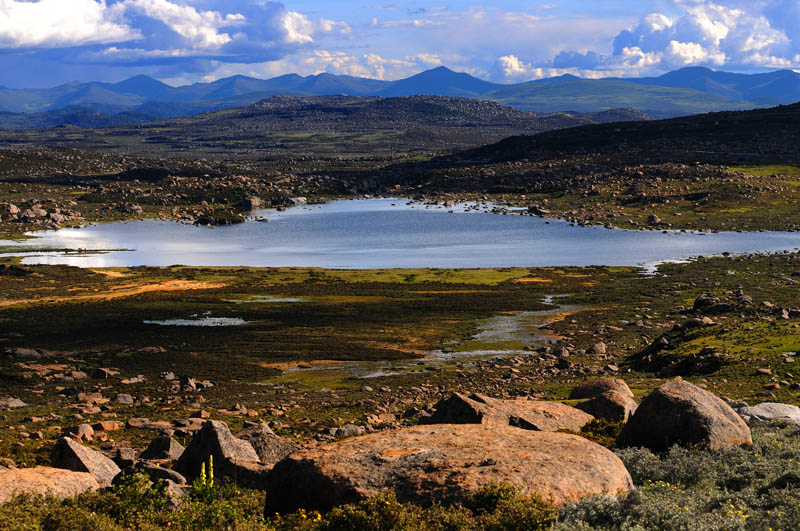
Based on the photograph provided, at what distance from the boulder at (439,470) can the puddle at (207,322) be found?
53500 millimetres

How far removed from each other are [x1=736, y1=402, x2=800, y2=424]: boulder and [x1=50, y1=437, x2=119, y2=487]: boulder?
A: 83.1ft

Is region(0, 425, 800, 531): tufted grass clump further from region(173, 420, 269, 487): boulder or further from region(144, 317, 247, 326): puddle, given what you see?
region(144, 317, 247, 326): puddle

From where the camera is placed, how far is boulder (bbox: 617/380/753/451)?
83.0 feet

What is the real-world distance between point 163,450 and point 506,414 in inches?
576

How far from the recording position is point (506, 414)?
29.8m

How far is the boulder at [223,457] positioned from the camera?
26.5 m

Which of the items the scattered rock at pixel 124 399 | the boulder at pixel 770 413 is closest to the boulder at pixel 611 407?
the boulder at pixel 770 413

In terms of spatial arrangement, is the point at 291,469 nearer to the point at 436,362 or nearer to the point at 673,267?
the point at 436,362

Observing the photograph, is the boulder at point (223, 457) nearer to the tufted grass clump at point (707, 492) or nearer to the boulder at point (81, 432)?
the boulder at point (81, 432)

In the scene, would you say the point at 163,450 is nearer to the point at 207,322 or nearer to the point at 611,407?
the point at 611,407

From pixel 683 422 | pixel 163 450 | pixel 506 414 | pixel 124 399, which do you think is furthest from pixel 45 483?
pixel 124 399

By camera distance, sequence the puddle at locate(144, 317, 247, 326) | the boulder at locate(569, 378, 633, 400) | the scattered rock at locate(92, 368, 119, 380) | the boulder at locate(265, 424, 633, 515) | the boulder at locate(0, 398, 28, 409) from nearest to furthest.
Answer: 1. the boulder at locate(265, 424, 633, 515)
2. the boulder at locate(569, 378, 633, 400)
3. the boulder at locate(0, 398, 28, 409)
4. the scattered rock at locate(92, 368, 119, 380)
5. the puddle at locate(144, 317, 247, 326)

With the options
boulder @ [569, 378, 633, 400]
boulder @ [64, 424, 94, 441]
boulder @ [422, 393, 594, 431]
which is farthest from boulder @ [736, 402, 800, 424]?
boulder @ [64, 424, 94, 441]

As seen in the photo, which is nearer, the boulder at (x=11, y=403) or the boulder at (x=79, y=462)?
the boulder at (x=79, y=462)
